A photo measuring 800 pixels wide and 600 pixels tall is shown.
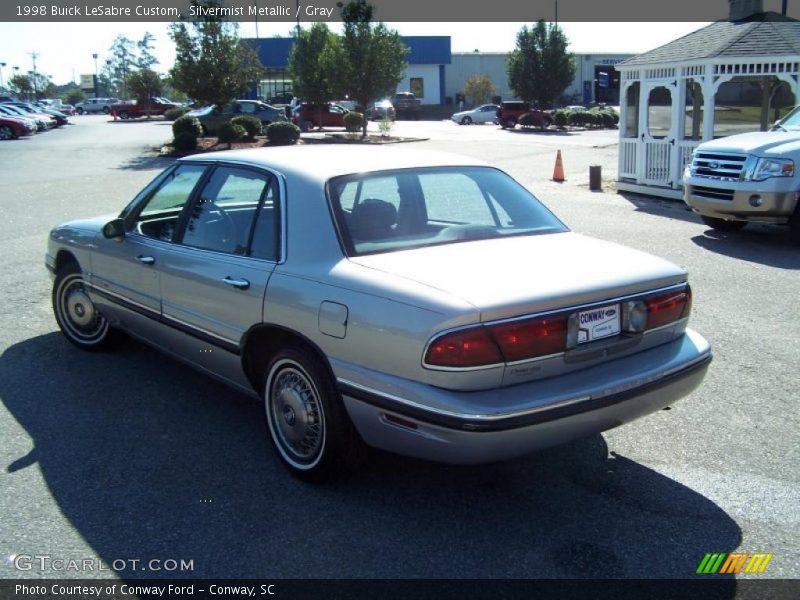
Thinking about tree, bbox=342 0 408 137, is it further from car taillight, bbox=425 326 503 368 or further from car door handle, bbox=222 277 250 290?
car taillight, bbox=425 326 503 368

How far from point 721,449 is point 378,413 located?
2.09m

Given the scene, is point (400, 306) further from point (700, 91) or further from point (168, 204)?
point (700, 91)

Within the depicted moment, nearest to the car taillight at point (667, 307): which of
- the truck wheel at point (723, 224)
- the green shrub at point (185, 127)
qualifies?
the truck wheel at point (723, 224)

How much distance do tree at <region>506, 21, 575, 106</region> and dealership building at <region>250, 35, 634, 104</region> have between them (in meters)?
20.1

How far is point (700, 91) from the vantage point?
1597 cm

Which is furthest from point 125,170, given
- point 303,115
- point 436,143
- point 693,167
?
point 303,115

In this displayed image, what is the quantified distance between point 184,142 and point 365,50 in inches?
457

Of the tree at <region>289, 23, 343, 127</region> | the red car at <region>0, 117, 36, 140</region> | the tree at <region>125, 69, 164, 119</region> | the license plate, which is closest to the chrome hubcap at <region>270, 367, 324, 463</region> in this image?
the license plate

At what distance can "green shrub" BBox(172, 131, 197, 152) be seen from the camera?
27.8 meters

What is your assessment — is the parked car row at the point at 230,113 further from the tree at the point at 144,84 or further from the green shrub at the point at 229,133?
the tree at the point at 144,84

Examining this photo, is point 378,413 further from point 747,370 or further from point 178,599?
point 747,370

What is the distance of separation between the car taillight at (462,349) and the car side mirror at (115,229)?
115 inches

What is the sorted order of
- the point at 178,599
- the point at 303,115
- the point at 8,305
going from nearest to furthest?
the point at 178,599 < the point at 8,305 < the point at 303,115

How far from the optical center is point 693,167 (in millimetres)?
11188
